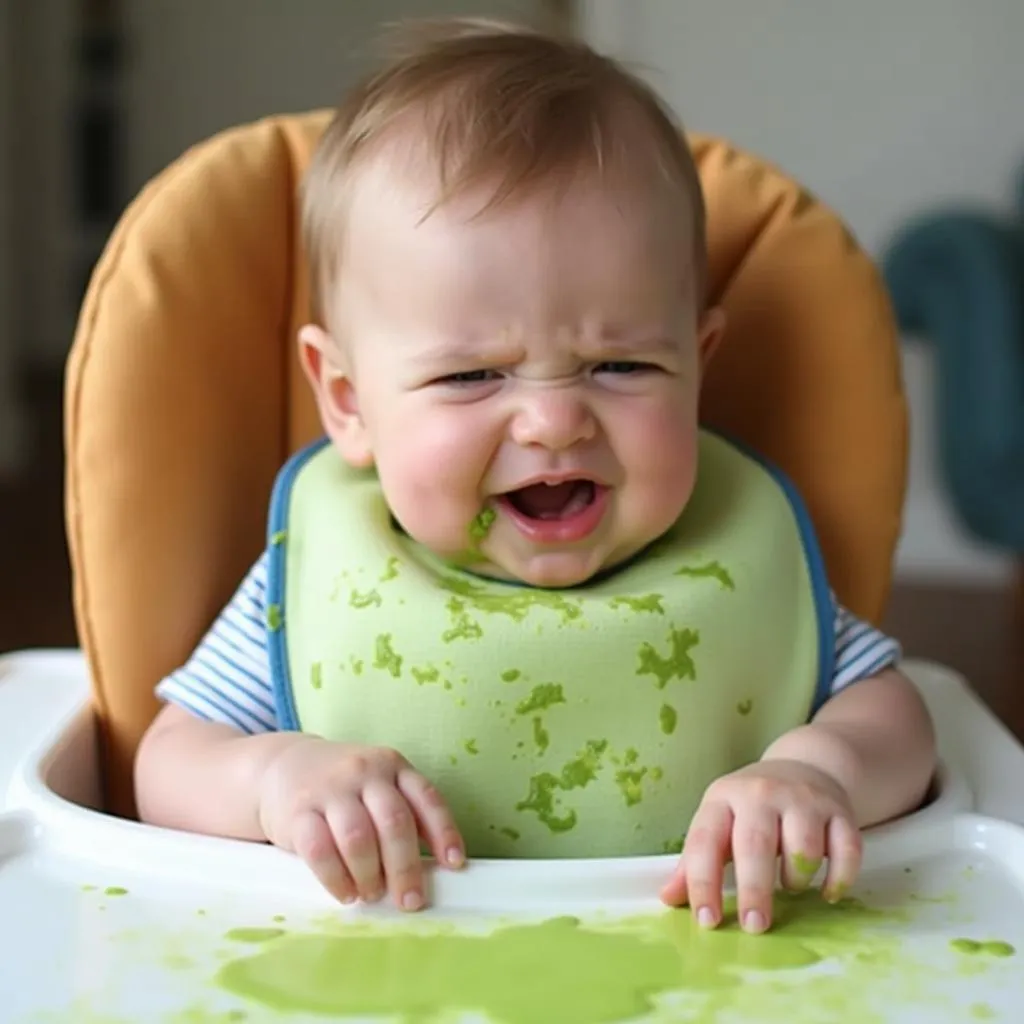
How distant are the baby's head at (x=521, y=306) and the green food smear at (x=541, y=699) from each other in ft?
0.21

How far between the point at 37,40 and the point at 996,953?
3.30m

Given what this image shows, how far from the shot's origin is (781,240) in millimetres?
928

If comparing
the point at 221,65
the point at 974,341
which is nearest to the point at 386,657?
the point at 974,341

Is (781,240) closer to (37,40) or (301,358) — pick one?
(301,358)

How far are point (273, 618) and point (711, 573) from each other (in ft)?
0.78

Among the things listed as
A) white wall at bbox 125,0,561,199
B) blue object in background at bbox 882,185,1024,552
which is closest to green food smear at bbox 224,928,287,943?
blue object in background at bbox 882,185,1024,552

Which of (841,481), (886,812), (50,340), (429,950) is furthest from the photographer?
(50,340)

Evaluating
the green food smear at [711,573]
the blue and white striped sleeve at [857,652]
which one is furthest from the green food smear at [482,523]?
the blue and white striped sleeve at [857,652]

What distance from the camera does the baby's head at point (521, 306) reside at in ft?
2.46

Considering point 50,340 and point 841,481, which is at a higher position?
point 841,481

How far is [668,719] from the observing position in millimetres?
758

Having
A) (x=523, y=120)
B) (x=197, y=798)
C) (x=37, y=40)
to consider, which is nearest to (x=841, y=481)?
(x=523, y=120)

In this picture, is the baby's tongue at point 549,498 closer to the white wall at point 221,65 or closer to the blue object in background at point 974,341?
the blue object in background at point 974,341

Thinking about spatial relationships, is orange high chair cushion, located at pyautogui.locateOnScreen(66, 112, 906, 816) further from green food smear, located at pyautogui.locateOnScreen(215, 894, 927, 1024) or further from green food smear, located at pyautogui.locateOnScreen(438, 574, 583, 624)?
green food smear, located at pyautogui.locateOnScreen(215, 894, 927, 1024)
